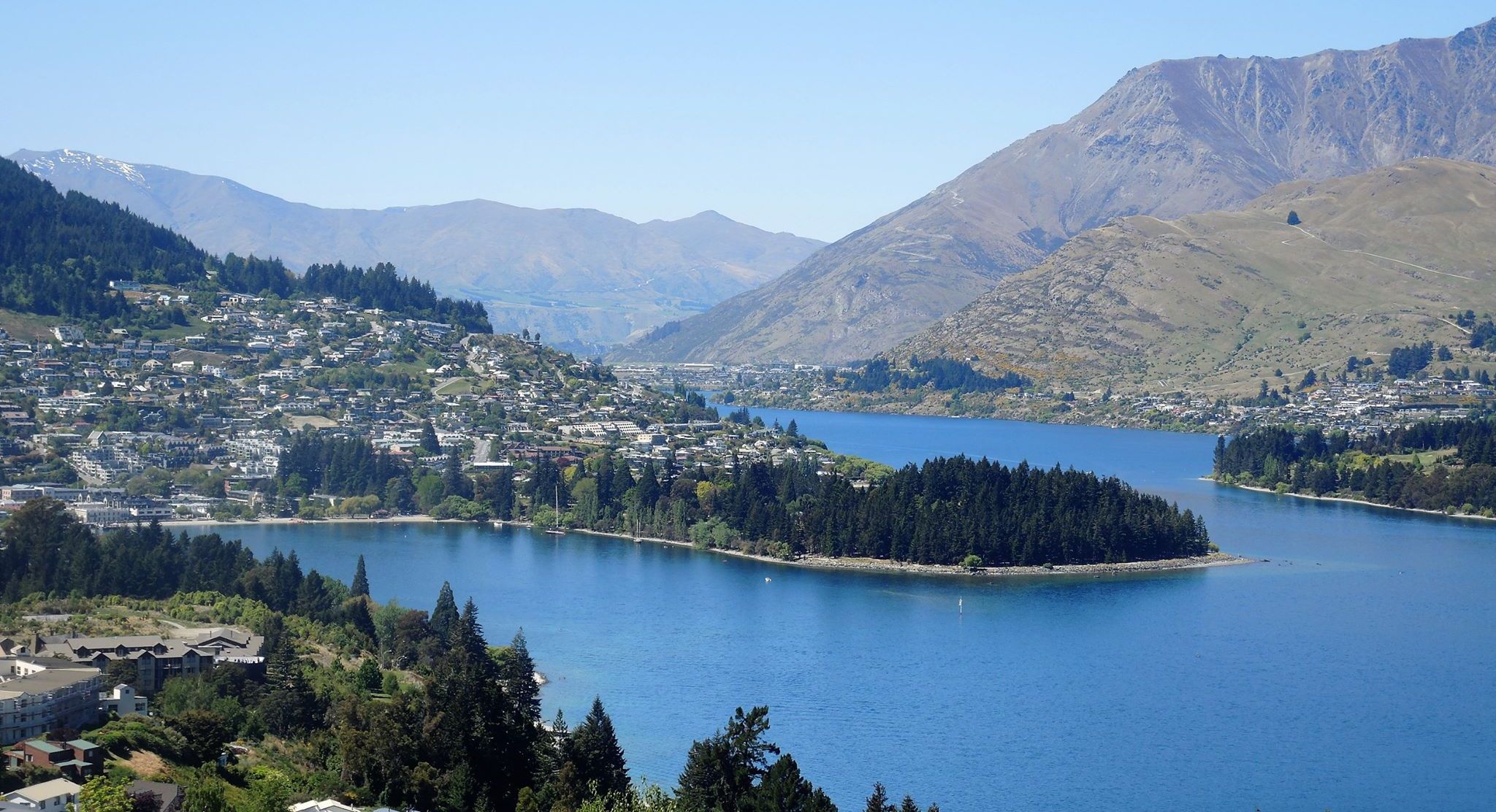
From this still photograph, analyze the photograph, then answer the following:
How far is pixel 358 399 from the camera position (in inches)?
2623

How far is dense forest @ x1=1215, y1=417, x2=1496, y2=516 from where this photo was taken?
6303 cm

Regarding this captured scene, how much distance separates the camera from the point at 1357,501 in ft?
216

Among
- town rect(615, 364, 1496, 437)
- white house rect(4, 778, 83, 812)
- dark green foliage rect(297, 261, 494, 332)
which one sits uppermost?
dark green foliage rect(297, 261, 494, 332)

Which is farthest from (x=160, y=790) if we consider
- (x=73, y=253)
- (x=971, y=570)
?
(x=73, y=253)

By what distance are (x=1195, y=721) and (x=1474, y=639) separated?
37.8 feet

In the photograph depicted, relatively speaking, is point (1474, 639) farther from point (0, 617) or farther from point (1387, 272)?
point (1387, 272)

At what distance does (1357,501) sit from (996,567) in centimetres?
2466

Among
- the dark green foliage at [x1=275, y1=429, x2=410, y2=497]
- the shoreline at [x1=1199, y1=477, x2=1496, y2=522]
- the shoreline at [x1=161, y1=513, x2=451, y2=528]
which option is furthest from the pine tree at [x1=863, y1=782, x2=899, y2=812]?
the shoreline at [x1=1199, y1=477, x2=1496, y2=522]

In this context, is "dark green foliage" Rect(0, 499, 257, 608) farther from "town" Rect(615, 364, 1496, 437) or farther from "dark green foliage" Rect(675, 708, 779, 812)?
"town" Rect(615, 364, 1496, 437)

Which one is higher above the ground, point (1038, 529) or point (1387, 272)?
point (1387, 272)

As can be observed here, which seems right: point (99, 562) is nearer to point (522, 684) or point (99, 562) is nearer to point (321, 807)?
point (522, 684)

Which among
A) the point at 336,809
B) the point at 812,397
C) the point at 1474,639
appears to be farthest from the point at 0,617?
the point at 812,397

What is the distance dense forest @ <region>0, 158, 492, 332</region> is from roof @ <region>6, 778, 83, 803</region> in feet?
176

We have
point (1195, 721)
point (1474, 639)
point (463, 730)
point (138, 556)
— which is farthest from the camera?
point (1474, 639)
